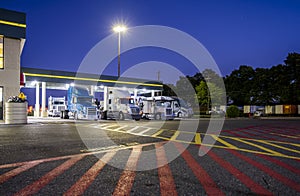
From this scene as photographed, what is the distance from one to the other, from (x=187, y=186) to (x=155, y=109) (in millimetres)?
22061

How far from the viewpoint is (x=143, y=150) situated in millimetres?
6980

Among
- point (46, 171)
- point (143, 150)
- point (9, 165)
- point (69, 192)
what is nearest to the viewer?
point (69, 192)

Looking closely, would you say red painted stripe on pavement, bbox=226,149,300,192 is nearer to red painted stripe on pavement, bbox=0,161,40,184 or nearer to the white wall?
red painted stripe on pavement, bbox=0,161,40,184

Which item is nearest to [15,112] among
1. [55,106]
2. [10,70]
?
[10,70]

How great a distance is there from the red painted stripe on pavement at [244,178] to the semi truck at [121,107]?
730 inches

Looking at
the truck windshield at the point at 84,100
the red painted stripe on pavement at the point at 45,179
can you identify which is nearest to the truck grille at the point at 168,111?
the truck windshield at the point at 84,100

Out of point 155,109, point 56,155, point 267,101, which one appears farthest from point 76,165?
point 267,101

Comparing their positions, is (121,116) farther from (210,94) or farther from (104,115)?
(210,94)

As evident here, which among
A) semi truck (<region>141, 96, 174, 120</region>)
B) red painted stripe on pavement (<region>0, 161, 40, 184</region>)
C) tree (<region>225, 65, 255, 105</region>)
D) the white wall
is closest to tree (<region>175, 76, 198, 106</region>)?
tree (<region>225, 65, 255, 105</region>)

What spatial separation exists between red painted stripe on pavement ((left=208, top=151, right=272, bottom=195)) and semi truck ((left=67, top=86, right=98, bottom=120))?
18.6 m

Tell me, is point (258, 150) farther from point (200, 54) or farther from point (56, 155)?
point (200, 54)

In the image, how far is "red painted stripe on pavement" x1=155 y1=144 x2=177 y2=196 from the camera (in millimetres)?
3605

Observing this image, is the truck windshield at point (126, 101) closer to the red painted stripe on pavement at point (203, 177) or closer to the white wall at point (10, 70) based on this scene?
the white wall at point (10, 70)

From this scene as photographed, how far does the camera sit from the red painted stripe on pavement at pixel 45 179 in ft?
11.6
